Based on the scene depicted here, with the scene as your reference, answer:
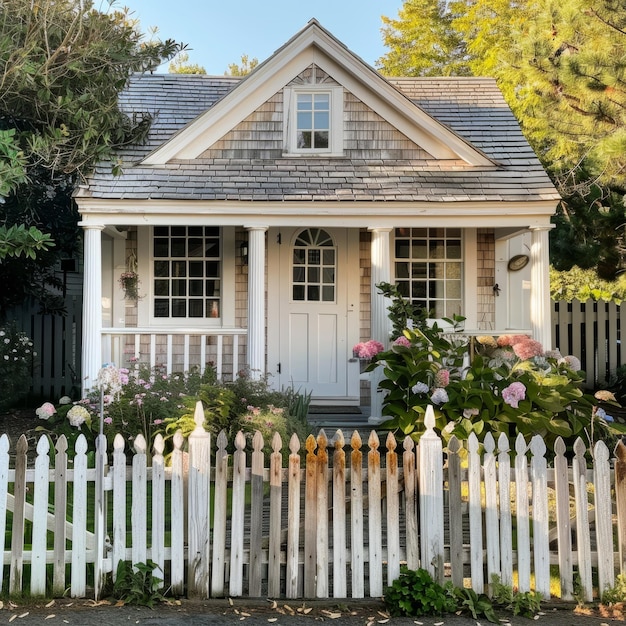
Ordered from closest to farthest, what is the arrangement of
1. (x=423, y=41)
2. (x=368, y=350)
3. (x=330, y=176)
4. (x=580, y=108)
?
(x=368, y=350), (x=580, y=108), (x=330, y=176), (x=423, y=41)

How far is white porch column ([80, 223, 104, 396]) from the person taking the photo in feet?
27.7

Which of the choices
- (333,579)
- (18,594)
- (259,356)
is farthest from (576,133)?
(18,594)

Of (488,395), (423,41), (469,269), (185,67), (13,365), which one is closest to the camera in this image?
(488,395)

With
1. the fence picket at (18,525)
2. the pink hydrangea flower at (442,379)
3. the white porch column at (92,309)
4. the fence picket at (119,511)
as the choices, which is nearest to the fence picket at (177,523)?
the fence picket at (119,511)

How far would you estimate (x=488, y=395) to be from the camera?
627 centimetres

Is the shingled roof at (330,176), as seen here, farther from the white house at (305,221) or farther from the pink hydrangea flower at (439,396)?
the pink hydrangea flower at (439,396)

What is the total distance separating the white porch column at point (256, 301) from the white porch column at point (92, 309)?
75.5 inches

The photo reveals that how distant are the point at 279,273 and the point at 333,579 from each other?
6454 mm

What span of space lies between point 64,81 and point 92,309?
2857 millimetres

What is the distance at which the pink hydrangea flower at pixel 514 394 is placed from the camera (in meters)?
5.95

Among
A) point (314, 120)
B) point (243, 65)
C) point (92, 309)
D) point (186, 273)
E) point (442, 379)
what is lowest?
point (442, 379)

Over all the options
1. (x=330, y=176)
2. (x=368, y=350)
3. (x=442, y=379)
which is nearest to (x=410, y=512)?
(x=442, y=379)

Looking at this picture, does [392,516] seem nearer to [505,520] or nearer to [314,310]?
[505,520]

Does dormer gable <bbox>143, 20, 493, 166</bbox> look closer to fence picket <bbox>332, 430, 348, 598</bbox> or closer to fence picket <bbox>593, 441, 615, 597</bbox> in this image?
fence picket <bbox>593, 441, 615, 597</bbox>
